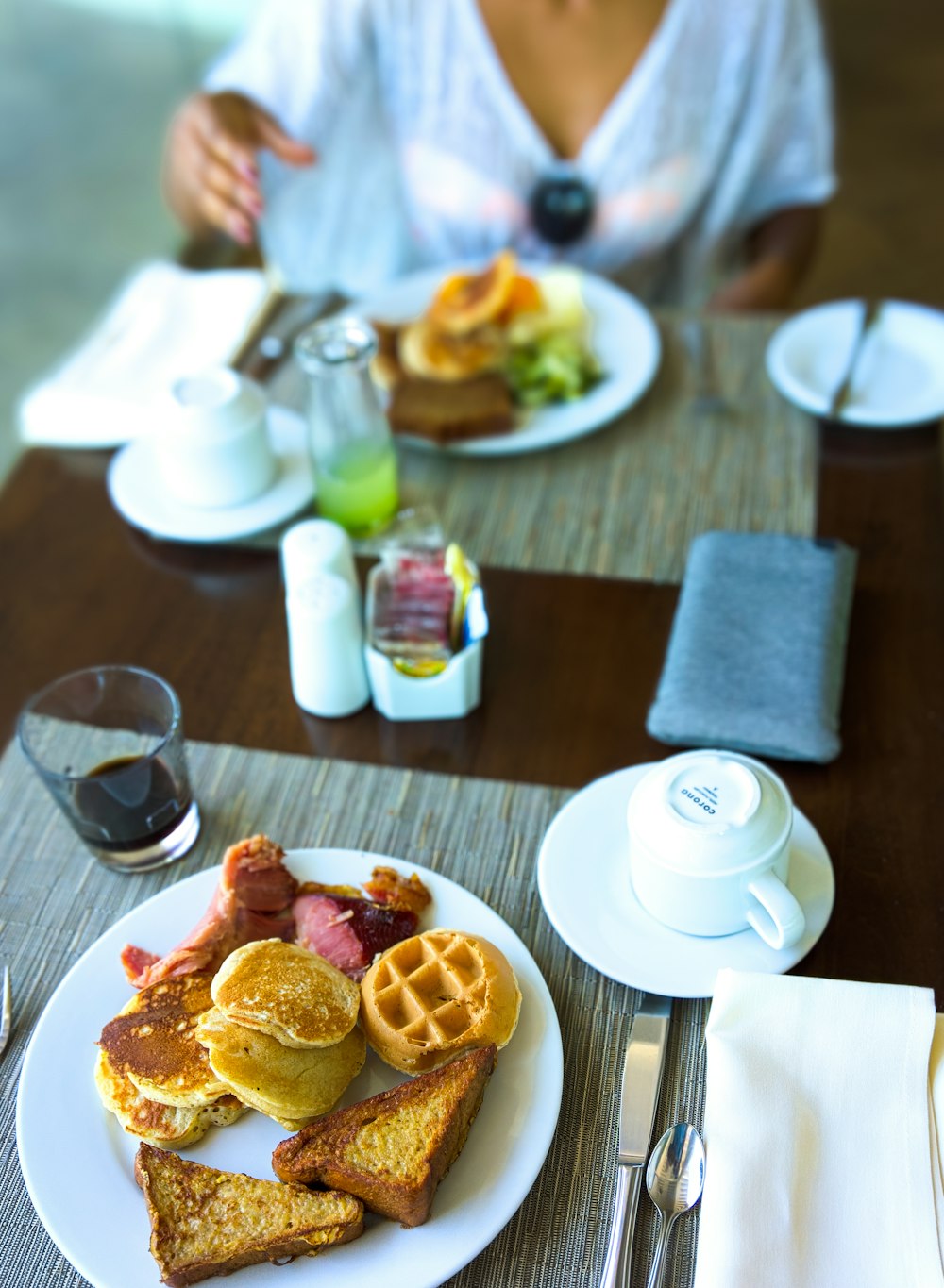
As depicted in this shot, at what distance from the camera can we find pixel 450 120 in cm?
203

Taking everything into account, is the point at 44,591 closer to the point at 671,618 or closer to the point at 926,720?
the point at 671,618

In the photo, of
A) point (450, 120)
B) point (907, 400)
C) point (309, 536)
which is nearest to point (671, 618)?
point (309, 536)

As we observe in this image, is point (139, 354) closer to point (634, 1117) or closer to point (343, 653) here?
point (343, 653)

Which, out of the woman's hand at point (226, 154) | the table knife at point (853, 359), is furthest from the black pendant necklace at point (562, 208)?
the table knife at point (853, 359)

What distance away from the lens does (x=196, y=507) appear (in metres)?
1.45

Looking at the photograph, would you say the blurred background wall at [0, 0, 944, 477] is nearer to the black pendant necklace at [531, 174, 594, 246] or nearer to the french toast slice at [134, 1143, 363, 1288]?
the black pendant necklace at [531, 174, 594, 246]

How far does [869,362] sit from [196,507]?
939 millimetres

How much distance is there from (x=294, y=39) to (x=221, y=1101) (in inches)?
66.5

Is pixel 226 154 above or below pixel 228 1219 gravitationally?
above

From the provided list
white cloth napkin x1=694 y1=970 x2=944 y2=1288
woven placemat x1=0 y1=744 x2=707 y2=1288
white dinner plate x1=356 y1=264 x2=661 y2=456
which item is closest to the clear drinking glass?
white dinner plate x1=356 y1=264 x2=661 y2=456

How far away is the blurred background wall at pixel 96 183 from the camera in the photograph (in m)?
3.58

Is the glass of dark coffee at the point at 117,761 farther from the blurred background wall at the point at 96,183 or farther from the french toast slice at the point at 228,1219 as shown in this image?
the blurred background wall at the point at 96,183

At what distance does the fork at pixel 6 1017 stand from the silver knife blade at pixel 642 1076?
0.49m

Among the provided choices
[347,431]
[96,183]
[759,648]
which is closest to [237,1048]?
[759,648]
